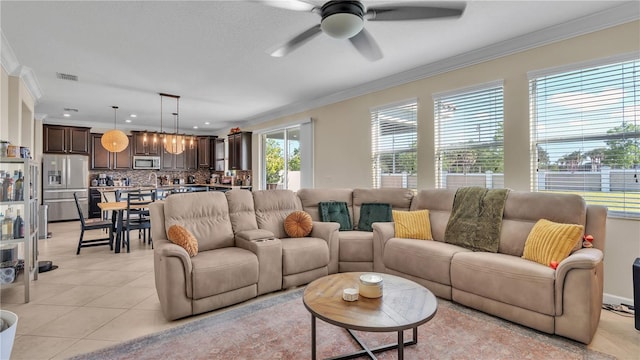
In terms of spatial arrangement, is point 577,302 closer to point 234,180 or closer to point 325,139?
point 325,139

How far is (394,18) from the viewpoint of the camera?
7.00 feet

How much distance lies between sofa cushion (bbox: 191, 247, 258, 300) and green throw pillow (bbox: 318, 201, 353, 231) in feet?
4.48

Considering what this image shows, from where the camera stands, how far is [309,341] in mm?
→ 2277

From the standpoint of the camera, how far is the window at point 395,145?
4.50 m

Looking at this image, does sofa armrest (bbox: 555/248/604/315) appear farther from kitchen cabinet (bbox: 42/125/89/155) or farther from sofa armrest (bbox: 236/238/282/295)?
kitchen cabinet (bbox: 42/125/89/155)

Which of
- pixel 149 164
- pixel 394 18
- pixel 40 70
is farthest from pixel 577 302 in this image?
pixel 149 164

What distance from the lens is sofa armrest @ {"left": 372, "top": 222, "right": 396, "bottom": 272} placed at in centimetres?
363

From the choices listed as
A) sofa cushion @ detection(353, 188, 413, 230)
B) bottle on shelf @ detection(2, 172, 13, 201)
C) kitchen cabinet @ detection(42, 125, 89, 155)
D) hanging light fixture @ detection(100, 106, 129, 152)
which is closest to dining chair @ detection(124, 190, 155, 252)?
hanging light fixture @ detection(100, 106, 129, 152)

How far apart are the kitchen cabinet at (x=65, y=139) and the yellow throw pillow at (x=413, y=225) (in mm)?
8225

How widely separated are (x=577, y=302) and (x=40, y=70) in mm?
6471

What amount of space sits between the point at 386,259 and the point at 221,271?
5.99 ft

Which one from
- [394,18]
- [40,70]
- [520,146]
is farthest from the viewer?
[40,70]

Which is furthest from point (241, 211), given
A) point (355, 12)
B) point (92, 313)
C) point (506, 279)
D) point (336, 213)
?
point (506, 279)

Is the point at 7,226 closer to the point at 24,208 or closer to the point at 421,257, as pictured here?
the point at 24,208
